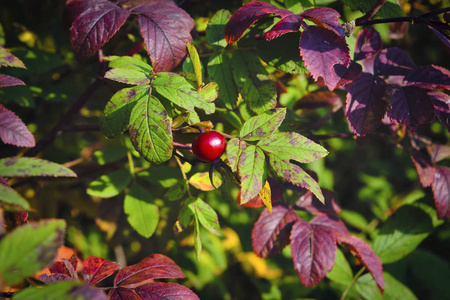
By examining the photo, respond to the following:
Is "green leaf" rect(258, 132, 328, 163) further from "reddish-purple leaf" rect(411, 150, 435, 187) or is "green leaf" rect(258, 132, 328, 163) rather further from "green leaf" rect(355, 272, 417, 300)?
"green leaf" rect(355, 272, 417, 300)

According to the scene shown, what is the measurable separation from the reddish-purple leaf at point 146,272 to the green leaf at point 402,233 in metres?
0.88

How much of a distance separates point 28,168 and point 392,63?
102 centimetres

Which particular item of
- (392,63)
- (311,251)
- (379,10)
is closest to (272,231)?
(311,251)

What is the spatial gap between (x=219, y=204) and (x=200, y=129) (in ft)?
3.11

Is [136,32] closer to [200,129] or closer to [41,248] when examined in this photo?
[200,129]

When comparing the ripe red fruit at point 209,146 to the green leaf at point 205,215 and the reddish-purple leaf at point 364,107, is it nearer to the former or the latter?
the green leaf at point 205,215

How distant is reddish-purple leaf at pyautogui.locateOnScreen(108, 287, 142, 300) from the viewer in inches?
29.3

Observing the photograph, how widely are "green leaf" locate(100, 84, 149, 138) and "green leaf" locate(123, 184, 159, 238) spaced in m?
0.40

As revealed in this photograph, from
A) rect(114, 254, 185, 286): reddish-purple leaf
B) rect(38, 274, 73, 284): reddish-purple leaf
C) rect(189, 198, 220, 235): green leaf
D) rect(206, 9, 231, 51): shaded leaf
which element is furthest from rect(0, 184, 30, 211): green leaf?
rect(206, 9, 231, 51): shaded leaf

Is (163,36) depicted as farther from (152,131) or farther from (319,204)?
(319,204)

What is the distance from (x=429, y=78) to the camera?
0.94 metres

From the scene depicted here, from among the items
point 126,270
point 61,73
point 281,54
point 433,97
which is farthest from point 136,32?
point 433,97

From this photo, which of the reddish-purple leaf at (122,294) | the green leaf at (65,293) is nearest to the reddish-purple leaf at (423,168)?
the reddish-purple leaf at (122,294)

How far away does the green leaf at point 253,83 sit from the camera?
95cm
